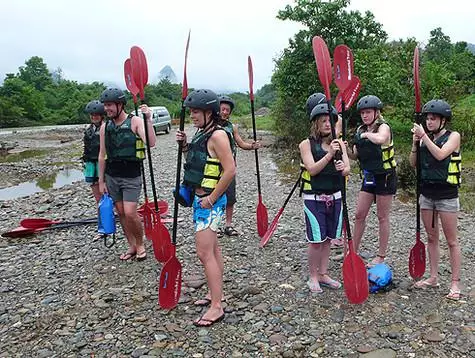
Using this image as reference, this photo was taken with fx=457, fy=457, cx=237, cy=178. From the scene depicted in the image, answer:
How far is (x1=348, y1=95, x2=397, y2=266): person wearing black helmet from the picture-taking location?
16.7 feet

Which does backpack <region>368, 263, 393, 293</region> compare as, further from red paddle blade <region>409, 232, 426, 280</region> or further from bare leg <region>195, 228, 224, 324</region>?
bare leg <region>195, 228, 224, 324</region>

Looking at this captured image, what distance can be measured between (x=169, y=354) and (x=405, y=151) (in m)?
14.6

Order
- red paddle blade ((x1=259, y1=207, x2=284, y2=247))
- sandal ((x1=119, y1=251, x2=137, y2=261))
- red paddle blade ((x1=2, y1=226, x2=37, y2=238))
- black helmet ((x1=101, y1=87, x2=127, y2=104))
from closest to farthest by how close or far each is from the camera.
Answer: black helmet ((x1=101, y1=87, x2=127, y2=104)) < sandal ((x1=119, y1=251, x2=137, y2=261)) < red paddle blade ((x1=259, y1=207, x2=284, y2=247)) < red paddle blade ((x1=2, y1=226, x2=37, y2=238))

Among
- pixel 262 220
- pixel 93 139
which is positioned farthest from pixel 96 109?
pixel 262 220

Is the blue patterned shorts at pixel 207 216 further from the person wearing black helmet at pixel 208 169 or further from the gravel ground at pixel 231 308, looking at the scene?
the gravel ground at pixel 231 308

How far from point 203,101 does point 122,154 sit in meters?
1.88

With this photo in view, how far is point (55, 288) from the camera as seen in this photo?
5.61 metres

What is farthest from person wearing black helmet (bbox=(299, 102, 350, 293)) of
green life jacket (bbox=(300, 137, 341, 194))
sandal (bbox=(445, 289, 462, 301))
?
sandal (bbox=(445, 289, 462, 301))

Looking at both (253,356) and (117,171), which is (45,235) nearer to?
(117,171)

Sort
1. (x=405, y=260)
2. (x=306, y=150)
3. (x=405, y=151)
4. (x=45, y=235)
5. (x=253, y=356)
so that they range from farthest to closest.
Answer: (x=405, y=151), (x=45, y=235), (x=405, y=260), (x=306, y=150), (x=253, y=356)

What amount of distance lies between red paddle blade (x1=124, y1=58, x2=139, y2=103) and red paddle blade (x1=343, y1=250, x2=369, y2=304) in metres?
3.27

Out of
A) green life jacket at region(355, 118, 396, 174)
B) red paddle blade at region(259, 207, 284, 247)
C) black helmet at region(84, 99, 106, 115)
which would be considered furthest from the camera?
black helmet at region(84, 99, 106, 115)

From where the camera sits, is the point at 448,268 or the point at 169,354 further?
the point at 448,268

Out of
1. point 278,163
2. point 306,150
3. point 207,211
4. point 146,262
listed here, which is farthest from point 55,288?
point 278,163
